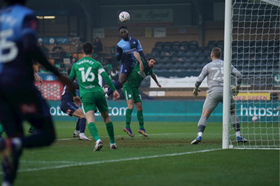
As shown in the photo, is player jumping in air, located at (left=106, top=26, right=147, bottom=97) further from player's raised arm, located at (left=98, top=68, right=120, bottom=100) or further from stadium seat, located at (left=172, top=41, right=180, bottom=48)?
stadium seat, located at (left=172, top=41, right=180, bottom=48)

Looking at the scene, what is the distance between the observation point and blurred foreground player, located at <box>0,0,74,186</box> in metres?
4.27

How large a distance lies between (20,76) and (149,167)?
7.77 feet

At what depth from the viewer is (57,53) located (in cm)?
3089

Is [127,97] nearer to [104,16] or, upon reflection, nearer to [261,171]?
[261,171]

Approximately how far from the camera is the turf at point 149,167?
5.14 m

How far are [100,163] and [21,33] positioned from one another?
2.70m

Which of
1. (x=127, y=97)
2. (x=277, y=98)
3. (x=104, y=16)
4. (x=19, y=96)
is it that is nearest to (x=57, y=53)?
(x=104, y=16)

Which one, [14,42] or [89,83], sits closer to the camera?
[14,42]

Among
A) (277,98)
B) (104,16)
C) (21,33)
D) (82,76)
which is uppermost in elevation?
(104,16)

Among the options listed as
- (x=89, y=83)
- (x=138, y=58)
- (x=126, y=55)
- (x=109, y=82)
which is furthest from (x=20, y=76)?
(x=126, y=55)

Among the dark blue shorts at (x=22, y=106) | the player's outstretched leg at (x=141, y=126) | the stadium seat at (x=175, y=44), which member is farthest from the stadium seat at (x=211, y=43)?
the dark blue shorts at (x=22, y=106)

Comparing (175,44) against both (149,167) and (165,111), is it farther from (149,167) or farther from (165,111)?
(149,167)

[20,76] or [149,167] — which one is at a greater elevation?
[20,76]

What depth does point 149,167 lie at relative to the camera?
612cm
